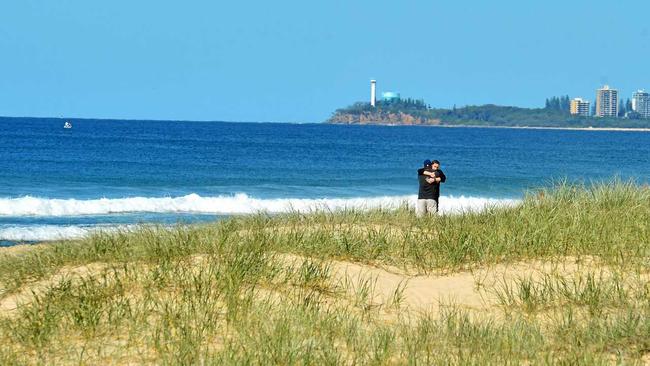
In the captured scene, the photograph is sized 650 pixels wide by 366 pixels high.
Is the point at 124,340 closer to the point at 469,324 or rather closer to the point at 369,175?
the point at 469,324

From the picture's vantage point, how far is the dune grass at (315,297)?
6848 mm

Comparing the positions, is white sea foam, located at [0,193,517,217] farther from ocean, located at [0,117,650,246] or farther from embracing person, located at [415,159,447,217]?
embracing person, located at [415,159,447,217]

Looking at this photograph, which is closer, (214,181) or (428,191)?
(428,191)

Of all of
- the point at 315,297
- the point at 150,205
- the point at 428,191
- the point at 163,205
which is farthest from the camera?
the point at 163,205

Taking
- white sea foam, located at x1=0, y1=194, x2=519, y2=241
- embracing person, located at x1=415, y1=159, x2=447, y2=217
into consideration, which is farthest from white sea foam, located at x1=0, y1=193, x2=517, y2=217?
embracing person, located at x1=415, y1=159, x2=447, y2=217

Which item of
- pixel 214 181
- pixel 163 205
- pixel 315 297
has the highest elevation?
pixel 315 297

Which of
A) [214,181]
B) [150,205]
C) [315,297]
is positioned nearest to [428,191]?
[315,297]

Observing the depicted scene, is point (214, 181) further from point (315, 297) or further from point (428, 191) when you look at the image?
point (315, 297)

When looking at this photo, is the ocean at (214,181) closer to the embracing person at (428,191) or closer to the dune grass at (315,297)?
the embracing person at (428,191)

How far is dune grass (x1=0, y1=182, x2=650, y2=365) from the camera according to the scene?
22.5 feet

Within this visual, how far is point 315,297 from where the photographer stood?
8.34 m

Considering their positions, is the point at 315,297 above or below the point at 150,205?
above

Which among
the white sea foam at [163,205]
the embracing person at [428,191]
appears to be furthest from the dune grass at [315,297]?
the white sea foam at [163,205]

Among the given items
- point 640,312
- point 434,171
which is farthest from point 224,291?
point 434,171
